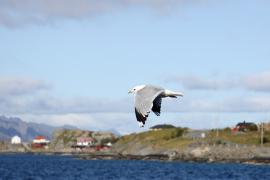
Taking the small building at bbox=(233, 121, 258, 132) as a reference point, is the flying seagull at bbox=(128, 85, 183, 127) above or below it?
below

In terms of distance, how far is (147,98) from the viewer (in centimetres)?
2142

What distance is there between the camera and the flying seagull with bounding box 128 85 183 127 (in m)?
20.7

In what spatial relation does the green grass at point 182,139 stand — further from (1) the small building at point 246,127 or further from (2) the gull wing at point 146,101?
(2) the gull wing at point 146,101

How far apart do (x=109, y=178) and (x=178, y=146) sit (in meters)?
77.8

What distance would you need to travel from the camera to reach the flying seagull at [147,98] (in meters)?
20.7

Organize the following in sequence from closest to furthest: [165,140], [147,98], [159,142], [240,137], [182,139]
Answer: [147,98] → [240,137] → [182,139] → [159,142] → [165,140]

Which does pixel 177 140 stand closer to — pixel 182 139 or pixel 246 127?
pixel 182 139

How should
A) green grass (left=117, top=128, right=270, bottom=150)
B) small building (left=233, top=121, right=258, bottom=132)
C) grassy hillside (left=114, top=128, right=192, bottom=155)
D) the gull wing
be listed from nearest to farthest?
the gull wing
green grass (left=117, top=128, right=270, bottom=150)
grassy hillside (left=114, top=128, right=192, bottom=155)
small building (left=233, top=121, right=258, bottom=132)

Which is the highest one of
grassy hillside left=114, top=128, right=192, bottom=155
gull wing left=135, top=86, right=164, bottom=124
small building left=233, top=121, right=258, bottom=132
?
small building left=233, top=121, right=258, bottom=132

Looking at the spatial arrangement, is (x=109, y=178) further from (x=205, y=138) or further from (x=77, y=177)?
(x=205, y=138)

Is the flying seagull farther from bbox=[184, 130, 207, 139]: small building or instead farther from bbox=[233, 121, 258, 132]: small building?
bbox=[233, 121, 258, 132]: small building

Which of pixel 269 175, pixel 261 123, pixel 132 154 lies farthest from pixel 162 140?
pixel 269 175

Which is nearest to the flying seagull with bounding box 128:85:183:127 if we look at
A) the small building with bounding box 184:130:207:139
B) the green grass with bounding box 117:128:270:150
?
the green grass with bounding box 117:128:270:150

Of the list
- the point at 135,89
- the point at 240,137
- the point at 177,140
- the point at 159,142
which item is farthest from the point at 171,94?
the point at 159,142
